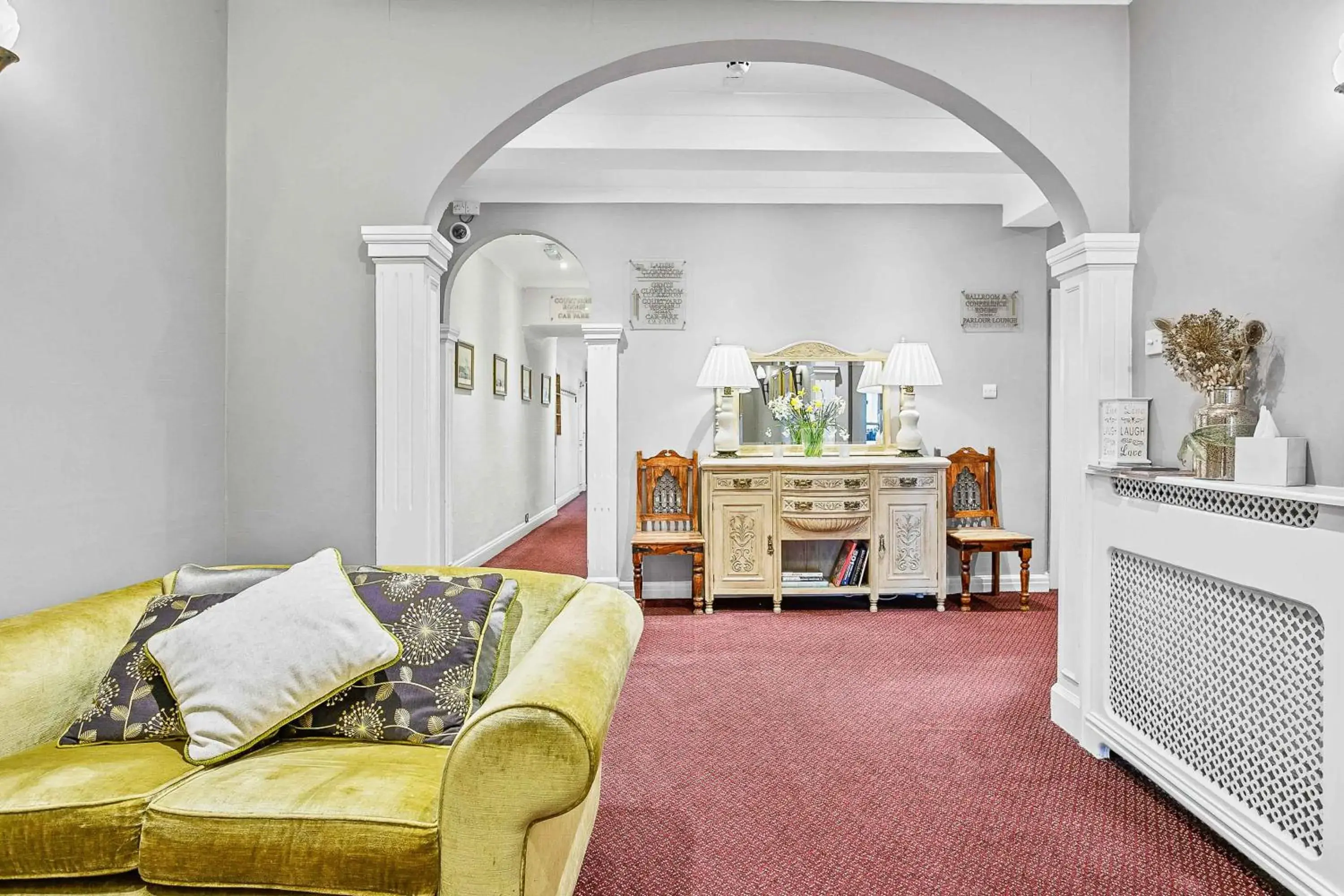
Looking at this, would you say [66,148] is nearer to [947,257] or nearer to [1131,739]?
[1131,739]

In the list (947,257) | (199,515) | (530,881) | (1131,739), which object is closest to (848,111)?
(947,257)

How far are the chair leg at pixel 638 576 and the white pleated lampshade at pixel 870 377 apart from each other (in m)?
1.80

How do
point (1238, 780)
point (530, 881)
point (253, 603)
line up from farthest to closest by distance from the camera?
point (1238, 780)
point (253, 603)
point (530, 881)

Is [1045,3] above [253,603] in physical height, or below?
above

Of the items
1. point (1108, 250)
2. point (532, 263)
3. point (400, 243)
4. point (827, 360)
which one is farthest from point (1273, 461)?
point (532, 263)

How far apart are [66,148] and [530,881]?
203 centimetres

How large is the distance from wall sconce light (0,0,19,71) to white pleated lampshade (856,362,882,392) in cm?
418

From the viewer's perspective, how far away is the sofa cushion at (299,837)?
119 cm

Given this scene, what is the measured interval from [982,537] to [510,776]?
3918 millimetres

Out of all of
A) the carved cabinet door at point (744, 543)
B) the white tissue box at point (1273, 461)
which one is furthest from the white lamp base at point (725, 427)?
the white tissue box at point (1273, 461)

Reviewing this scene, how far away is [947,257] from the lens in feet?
15.6

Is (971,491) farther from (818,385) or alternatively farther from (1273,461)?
(1273,461)

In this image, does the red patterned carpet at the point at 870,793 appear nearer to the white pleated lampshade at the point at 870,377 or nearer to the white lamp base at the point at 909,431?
the white lamp base at the point at 909,431

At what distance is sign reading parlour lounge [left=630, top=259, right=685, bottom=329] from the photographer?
472 centimetres
